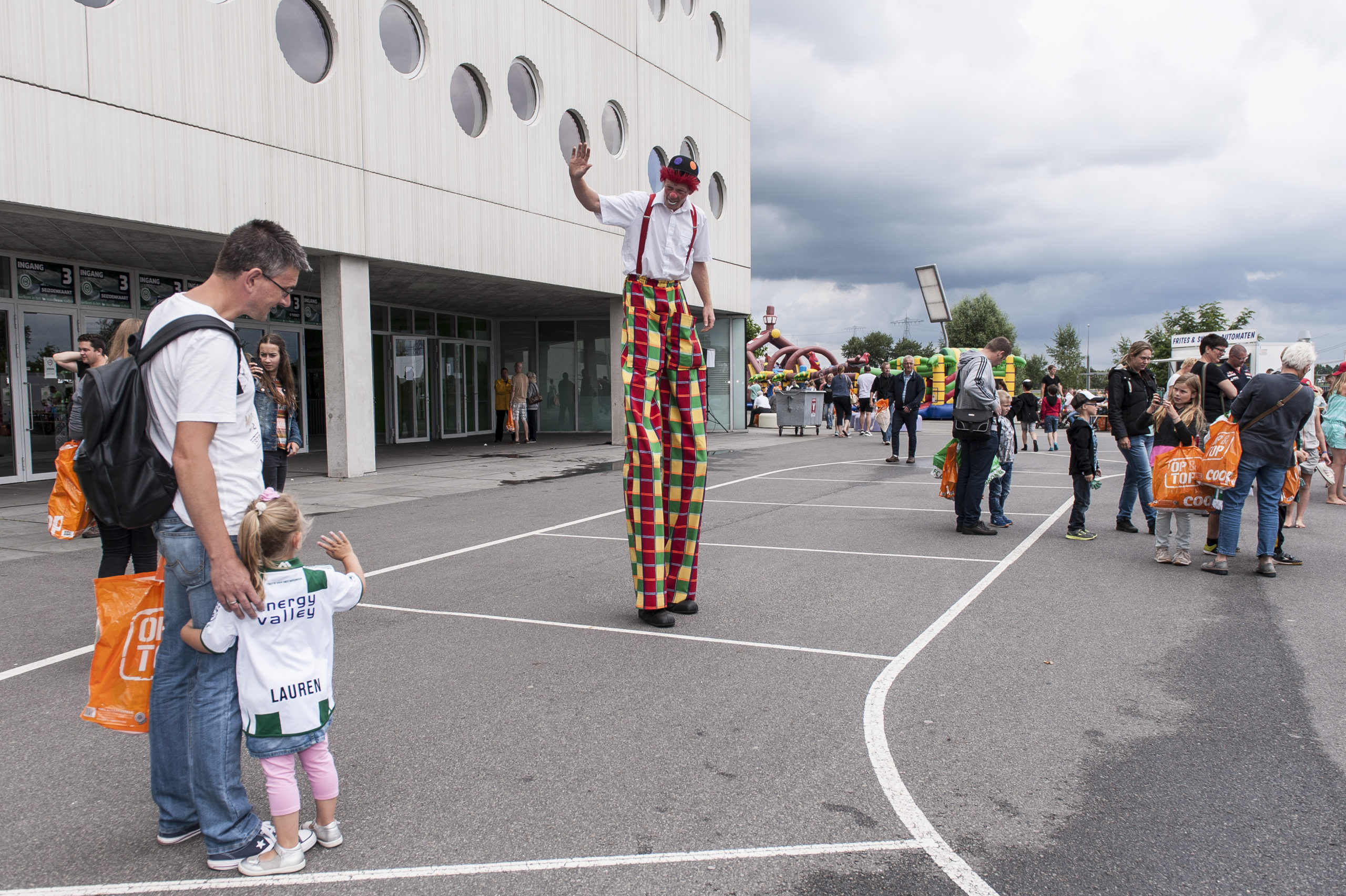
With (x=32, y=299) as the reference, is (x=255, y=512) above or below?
below

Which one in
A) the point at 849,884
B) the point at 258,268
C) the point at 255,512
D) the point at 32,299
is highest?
the point at 32,299

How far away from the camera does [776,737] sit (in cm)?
357

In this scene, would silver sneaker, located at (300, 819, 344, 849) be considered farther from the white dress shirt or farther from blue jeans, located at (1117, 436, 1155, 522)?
blue jeans, located at (1117, 436, 1155, 522)

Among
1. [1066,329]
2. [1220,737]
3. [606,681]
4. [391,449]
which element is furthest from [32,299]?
[1066,329]

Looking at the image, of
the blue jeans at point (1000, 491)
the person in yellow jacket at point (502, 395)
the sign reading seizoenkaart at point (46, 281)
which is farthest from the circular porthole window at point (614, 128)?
the blue jeans at point (1000, 491)

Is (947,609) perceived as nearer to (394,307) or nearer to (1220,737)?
(1220,737)

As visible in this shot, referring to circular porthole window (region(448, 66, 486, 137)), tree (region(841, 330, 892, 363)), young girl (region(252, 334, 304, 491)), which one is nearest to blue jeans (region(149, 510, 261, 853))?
young girl (region(252, 334, 304, 491))

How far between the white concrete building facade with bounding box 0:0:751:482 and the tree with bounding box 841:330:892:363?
357 ft

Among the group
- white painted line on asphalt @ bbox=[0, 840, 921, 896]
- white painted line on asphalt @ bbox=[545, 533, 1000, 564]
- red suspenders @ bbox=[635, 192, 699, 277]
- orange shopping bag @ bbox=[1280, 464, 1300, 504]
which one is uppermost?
red suspenders @ bbox=[635, 192, 699, 277]

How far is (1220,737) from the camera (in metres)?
3.61

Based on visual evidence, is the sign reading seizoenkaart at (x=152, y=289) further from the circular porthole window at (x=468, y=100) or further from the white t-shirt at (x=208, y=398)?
the white t-shirt at (x=208, y=398)

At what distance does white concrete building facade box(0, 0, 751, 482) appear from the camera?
32.7ft

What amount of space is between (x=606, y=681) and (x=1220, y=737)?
253cm

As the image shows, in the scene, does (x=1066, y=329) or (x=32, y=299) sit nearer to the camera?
(x=32, y=299)
